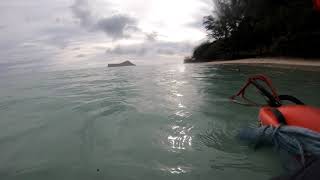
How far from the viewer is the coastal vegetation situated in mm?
18484

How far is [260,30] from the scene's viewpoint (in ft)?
85.3

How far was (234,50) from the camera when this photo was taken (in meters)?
29.3

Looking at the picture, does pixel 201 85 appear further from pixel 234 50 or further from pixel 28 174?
pixel 234 50

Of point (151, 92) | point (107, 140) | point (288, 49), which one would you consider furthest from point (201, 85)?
point (288, 49)

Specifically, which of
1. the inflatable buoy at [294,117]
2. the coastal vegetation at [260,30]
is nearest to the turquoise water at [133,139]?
the inflatable buoy at [294,117]

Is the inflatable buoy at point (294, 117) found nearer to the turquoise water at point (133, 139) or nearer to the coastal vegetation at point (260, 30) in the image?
the turquoise water at point (133, 139)

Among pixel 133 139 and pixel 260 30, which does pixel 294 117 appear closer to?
pixel 133 139

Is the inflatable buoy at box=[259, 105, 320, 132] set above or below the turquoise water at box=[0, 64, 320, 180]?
above

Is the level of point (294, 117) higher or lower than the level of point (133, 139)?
higher

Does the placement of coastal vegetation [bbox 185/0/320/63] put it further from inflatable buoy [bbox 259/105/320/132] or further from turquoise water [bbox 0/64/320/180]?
inflatable buoy [bbox 259/105/320/132]

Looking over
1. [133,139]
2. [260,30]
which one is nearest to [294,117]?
[133,139]

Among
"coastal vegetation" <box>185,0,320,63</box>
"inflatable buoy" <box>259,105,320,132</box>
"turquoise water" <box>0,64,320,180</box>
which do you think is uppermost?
"coastal vegetation" <box>185,0,320,63</box>

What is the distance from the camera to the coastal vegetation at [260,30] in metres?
18.5

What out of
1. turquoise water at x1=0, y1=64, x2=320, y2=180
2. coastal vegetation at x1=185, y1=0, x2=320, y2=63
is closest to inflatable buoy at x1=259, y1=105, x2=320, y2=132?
turquoise water at x1=0, y1=64, x2=320, y2=180
